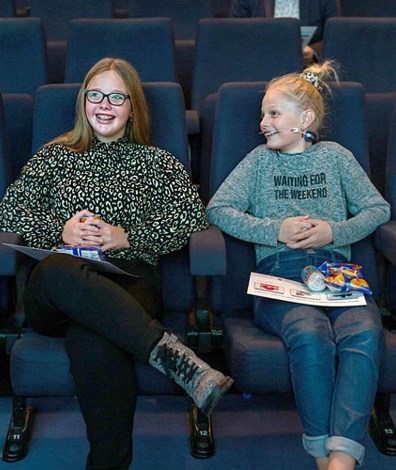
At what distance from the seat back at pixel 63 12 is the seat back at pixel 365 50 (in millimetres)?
992

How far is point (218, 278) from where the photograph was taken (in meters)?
1.45

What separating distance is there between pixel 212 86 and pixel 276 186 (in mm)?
703

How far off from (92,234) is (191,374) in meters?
0.38

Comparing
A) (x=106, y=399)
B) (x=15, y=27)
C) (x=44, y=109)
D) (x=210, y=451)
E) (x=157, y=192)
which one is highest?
(x=15, y=27)

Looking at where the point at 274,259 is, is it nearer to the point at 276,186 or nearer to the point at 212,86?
the point at 276,186

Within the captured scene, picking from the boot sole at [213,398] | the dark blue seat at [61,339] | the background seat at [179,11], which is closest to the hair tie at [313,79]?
the dark blue seat at [61,339]

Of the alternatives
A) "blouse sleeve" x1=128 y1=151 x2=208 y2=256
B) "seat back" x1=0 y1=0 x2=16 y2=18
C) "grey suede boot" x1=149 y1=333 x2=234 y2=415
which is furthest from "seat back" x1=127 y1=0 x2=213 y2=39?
"grey suede boot" x1=149 y1=333 x2=234 y2=415

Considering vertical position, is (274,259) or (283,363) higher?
(274,259)

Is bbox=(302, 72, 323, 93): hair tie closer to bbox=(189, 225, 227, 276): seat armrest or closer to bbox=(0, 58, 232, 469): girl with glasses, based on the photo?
bbox=(0, 58, 232, 469): girl with glasses

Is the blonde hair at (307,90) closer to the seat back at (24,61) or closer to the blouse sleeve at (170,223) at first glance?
the blouse sleeve at (170,223)

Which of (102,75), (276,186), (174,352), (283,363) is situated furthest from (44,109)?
(283,363)

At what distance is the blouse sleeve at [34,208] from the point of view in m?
1.40

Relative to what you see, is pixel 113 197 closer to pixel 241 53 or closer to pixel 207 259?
pixel 207 259

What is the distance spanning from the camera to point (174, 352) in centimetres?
116
